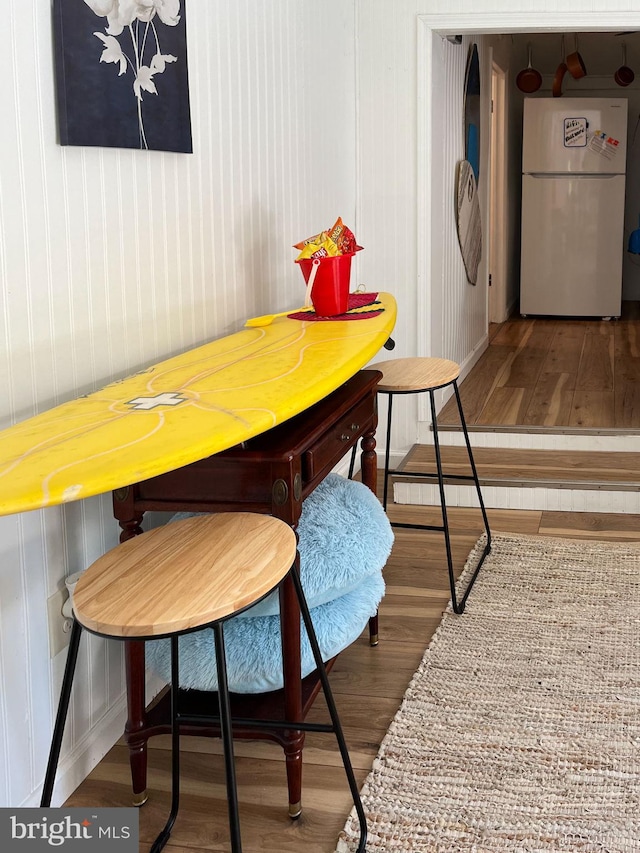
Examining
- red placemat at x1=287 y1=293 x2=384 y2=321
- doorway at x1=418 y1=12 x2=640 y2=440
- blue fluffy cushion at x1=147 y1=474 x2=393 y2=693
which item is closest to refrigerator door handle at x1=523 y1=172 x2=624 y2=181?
doorway at x1=418 y1=12 x2=640 y2=440

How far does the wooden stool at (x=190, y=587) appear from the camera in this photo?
1463mm

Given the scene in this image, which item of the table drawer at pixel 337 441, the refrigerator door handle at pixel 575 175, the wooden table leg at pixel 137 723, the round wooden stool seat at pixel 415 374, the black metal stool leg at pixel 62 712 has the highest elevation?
the refrigerator door handle at pixel 575 175

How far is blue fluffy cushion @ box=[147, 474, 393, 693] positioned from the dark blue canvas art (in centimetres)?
99

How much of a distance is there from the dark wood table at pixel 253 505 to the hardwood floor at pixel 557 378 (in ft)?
8.12

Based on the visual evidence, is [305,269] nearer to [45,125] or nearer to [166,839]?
[45,125]

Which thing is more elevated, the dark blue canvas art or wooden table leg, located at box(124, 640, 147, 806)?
the dark blue canvas art

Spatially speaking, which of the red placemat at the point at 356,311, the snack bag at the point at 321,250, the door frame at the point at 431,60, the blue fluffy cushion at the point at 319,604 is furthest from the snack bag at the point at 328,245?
the door frame at the point at 431,60

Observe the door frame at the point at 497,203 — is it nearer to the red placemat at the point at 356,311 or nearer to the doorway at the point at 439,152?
the doorway at the point at 439,152

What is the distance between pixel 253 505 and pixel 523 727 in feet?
2.99

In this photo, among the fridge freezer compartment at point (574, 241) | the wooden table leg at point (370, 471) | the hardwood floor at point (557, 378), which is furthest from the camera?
the fridge freezer compartment at point (574, 241)

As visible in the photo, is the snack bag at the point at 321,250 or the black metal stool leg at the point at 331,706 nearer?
the black metal stool leg at the point at 331,706

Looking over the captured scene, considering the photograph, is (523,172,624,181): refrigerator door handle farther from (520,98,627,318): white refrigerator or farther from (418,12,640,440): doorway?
(418,12,640,440): doorway

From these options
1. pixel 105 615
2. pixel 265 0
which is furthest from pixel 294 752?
pixel 265 0

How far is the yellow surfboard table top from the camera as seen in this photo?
1.41 metres
